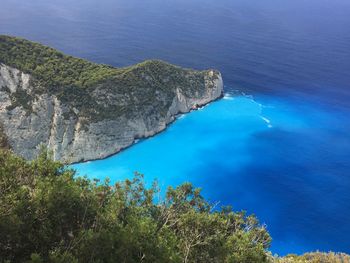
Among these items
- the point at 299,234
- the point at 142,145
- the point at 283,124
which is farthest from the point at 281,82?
the point at 299,234

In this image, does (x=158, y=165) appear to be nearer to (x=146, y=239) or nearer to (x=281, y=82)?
(x=146, y=239)

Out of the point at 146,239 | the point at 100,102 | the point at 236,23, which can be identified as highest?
the point at 236,23

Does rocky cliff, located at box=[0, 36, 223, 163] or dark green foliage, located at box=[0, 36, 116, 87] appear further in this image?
dark green foliage, located at box=[0, 36, 116, 87]

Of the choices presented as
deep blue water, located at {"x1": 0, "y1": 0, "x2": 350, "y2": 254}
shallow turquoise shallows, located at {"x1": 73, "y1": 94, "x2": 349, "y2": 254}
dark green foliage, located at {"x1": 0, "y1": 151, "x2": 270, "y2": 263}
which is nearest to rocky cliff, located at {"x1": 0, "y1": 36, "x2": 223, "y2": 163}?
shallow turquoise shallows, located at {"x1": 73, "y1": 94, "x2": 349, "y2": 254}

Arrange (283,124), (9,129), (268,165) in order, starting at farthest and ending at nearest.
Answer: (283,124) → (268,165) → (9,129)

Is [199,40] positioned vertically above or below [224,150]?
above

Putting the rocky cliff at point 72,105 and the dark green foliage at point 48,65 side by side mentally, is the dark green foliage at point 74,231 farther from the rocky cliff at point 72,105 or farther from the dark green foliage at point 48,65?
the dark green foliage at point 48,65

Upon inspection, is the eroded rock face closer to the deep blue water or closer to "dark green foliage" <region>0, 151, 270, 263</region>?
the deep blue water

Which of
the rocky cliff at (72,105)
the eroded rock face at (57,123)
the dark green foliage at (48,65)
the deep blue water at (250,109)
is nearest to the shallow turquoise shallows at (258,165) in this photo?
the deep blue water at (250,109)
